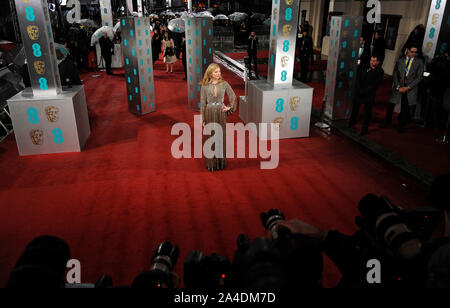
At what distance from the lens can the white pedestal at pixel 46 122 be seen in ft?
17.9

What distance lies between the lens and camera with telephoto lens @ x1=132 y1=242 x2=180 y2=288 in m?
1.43

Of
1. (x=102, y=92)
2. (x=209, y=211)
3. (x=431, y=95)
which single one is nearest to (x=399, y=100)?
(x=431, y=95)

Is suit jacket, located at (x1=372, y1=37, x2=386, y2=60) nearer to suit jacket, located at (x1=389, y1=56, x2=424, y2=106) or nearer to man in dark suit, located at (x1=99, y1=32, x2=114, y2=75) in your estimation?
suit jacket, located at (x1=389, y1=56, x2=424, y2=106)

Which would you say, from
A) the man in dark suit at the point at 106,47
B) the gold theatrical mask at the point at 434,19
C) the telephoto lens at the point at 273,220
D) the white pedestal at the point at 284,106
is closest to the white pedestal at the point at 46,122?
the white pedestal at the point at 284,106

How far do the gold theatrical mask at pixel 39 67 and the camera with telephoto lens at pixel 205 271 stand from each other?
504 centimetres

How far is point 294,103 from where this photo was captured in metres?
6.23

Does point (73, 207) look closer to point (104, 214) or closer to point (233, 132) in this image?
point (104, 214)

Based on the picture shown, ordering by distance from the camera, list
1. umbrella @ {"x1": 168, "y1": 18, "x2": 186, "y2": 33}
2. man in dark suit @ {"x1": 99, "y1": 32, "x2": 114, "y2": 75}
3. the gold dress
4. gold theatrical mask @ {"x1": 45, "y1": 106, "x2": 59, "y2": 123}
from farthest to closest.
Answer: umbrella @ {"x1": 168, "y1": 18, "x2": 186, "y2": 33} → man in dark suit @ {"x1": 99, "y1": 32, "x2": 114, "y2": 75} → gold theatrical mask @ {"x1": 45, "y1": 106, "x2": 59, "y2": 123} → the gold dress

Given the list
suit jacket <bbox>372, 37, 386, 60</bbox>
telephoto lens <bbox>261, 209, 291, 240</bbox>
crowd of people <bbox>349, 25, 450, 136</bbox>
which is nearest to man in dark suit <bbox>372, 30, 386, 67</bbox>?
suit jacket <bbox>372, 37, 386, 60</bbox>

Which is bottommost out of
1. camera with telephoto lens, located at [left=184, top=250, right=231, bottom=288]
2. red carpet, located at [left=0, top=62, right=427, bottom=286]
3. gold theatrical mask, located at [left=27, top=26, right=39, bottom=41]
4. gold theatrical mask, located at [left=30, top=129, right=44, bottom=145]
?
red carpet, located at [left=0, top=62, right=427, bottom=286]

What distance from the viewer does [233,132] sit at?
265 inches

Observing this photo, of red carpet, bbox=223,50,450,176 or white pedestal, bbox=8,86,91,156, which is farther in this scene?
white pedestal, bbox=8,86,91,156

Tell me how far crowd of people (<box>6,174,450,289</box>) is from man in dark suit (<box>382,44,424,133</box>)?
5133 mm

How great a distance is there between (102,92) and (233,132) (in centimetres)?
493
